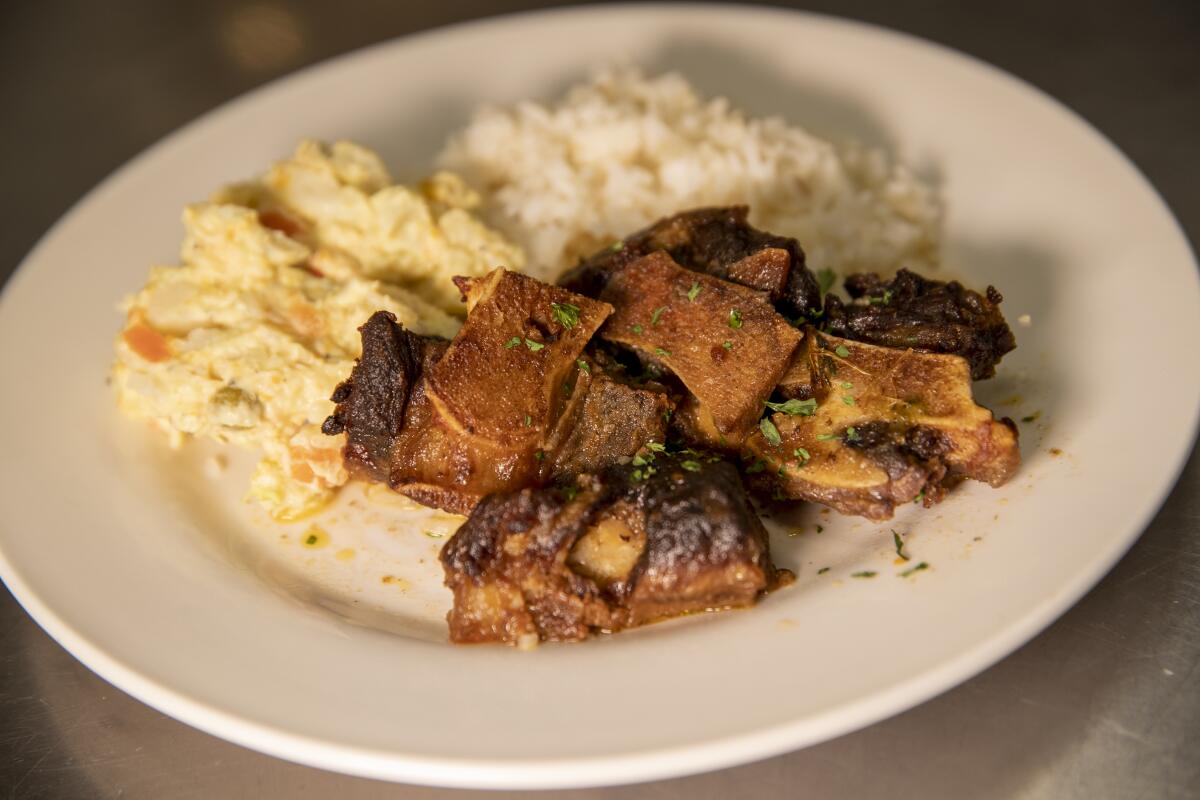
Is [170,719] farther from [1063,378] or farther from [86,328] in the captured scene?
[1063,378]

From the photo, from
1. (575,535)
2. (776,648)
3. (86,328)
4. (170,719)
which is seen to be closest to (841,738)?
(776,648)

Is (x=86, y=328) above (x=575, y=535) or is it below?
below

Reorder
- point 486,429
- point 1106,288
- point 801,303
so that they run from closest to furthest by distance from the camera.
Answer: point 486,429
point 801,303
point 1106,288

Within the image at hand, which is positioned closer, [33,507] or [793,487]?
[793,487]

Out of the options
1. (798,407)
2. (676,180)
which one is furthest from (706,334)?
(676,180)

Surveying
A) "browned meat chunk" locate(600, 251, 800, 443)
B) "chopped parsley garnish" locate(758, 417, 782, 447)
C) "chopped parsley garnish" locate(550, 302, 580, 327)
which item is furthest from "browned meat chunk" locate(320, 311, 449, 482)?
"chopped parsley garnish" locate(758, 417, 782, 447)

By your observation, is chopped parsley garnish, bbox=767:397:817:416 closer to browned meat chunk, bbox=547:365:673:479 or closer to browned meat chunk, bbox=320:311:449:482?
browned meat chunk, bbox=547:365:673:479
